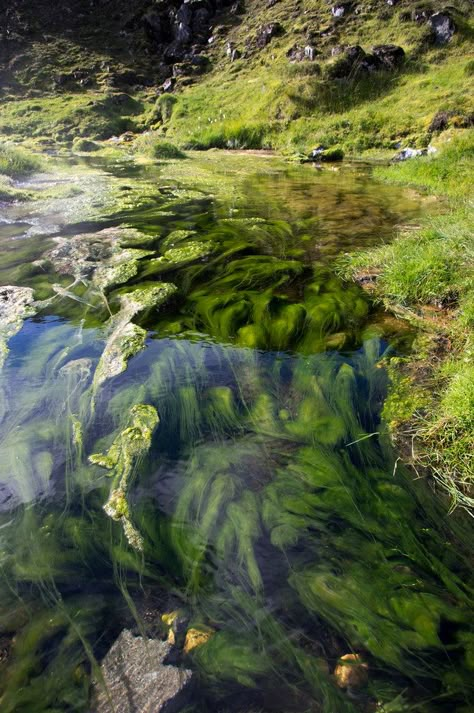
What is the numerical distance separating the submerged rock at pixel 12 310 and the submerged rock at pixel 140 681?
7.98 feet

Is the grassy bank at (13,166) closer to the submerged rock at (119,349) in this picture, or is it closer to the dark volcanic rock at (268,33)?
the submerged rock at (119,349)

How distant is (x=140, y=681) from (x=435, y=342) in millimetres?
2887

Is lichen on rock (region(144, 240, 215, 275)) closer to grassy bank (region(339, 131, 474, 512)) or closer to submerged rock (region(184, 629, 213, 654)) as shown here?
grassy bank (region(339, 131, 474, 512))

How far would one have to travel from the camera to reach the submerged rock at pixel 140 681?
132 centimetres

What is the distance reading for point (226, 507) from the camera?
2020 millimetres

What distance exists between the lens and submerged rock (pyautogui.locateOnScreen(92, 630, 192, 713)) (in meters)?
1.32

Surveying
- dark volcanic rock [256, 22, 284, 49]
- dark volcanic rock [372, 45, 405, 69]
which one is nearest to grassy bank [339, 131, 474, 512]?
dark volcanic rock [372, 45, 405, 69]

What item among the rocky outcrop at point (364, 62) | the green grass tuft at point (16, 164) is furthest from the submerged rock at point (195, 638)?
the rocky outcrop at point (364, 62)

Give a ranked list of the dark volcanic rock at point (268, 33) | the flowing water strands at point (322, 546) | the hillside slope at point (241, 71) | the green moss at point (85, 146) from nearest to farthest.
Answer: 1. the flowing water strands at point (322, 546)
2. the hillside slope at point (241, 71)
3. the green moss at point (85, 146)
4. the dark volcanic rock at point (268, 33)

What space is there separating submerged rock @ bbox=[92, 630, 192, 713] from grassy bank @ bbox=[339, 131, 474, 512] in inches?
59.6

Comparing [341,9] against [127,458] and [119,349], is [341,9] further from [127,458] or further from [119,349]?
[127,458]

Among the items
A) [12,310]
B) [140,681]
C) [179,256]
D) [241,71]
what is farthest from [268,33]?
[140,681]

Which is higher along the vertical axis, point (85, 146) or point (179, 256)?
point (85, 146)

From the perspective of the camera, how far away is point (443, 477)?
2076mm
